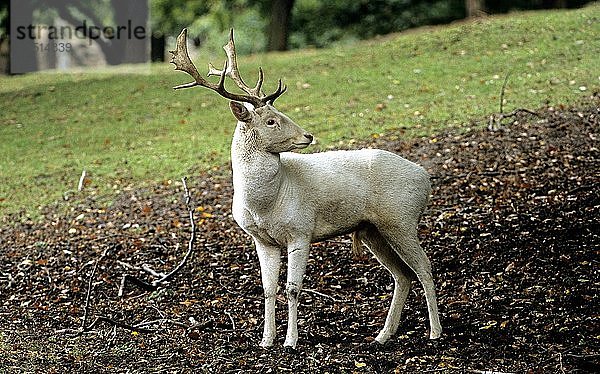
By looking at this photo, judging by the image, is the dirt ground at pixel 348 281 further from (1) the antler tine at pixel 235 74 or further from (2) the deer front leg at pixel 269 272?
(1) the antler tine at pixel 235 74

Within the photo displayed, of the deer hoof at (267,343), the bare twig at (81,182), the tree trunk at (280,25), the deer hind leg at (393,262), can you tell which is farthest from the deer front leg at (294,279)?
the tree trunk at (280,25)

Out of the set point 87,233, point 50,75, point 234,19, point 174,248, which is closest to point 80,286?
point 174,248

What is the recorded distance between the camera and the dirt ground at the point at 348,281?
563 centimetres

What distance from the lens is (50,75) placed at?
19.1 m

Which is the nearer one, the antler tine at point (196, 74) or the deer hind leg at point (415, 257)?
the antler tine at point (196, 74)

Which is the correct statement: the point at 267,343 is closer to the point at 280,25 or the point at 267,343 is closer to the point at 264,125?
the point at 264,125

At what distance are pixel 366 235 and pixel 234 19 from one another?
20751 millimetres

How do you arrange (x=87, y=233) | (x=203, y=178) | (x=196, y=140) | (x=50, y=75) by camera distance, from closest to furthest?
(x=87, y=233), (x=203, y=178), (x=196, y=140), (x=50, y=75)

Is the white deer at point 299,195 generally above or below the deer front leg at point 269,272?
above

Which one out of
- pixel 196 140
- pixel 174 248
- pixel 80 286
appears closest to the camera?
pixel 80 286

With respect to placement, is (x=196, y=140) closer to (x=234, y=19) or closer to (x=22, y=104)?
(x=22, y=104)

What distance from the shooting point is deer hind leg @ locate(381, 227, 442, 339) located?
5.74 m

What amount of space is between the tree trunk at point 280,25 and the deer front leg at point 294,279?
16.1 m

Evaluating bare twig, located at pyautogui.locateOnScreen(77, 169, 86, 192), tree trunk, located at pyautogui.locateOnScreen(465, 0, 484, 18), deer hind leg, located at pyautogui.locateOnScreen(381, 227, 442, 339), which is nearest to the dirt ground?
deer hind leg, located at pyautogui.locateOnScreen(381, 227, 442, 339)
